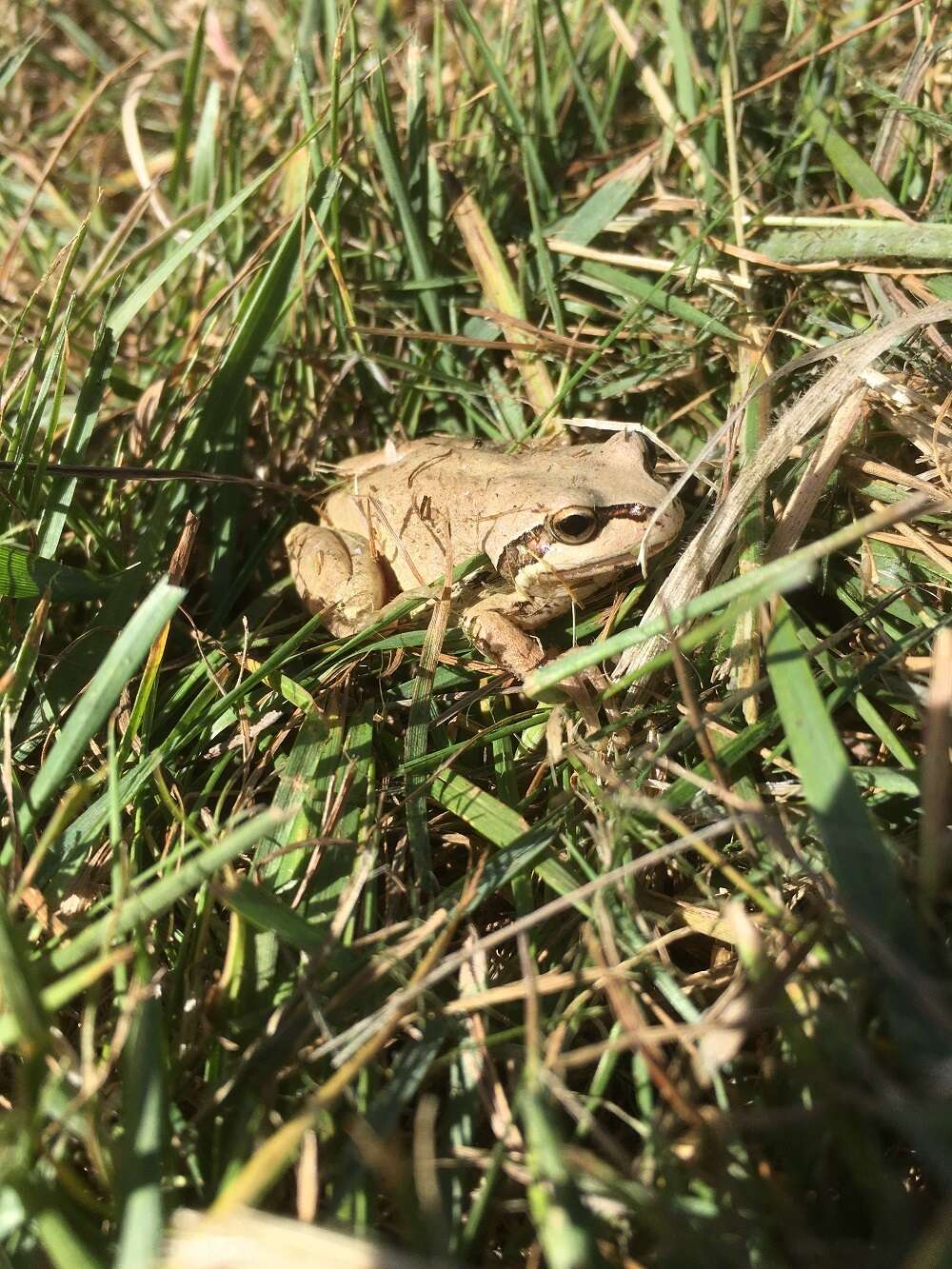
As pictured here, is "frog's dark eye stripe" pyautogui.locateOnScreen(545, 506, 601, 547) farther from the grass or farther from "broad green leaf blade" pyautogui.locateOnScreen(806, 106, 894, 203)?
"broad green leaf blade" pyautogui.locateOnScreen(806, 106, 894, 203)

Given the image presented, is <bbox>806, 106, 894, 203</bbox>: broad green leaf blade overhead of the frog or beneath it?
overhead

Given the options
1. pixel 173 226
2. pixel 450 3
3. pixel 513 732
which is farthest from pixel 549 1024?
pixel 450 3

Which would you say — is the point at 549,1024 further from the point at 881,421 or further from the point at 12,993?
the point at 881,421

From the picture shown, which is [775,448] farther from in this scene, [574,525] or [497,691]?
[497,691]

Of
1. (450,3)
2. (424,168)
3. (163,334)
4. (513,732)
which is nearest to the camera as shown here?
(513,732)

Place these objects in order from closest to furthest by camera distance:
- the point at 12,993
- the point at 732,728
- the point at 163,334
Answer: the point at 12,993, the point at 732,728, the point at 163,334

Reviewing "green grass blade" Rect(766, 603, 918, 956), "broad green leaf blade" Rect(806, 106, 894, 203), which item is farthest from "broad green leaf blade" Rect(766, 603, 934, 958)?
"broad green leaf blade" Rect(806, 106, 894, 203)

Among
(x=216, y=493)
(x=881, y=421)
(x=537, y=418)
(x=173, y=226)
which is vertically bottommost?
(x=881, y=421)
